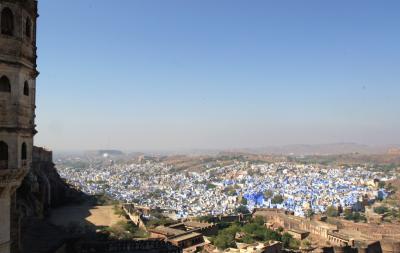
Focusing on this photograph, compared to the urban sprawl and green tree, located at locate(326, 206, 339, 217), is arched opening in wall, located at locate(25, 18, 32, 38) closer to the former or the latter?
the urban sprawl

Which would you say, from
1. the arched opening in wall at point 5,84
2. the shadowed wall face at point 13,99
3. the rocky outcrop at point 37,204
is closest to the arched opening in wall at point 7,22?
the shadowed wall face at point 13,99

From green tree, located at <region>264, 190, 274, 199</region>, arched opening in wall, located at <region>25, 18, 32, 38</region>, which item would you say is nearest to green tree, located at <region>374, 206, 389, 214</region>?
green tree, located at <region>264, 190, 274, 199</region>

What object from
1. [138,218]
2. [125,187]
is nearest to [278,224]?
[138,218]

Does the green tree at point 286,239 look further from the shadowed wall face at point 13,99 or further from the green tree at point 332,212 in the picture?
the shadowed wall face at point 13,99

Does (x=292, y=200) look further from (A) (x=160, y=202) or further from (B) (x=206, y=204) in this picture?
(A) (x=160, y=202)

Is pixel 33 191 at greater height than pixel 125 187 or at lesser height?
greater

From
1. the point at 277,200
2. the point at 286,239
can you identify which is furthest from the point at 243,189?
the point at 286,239
